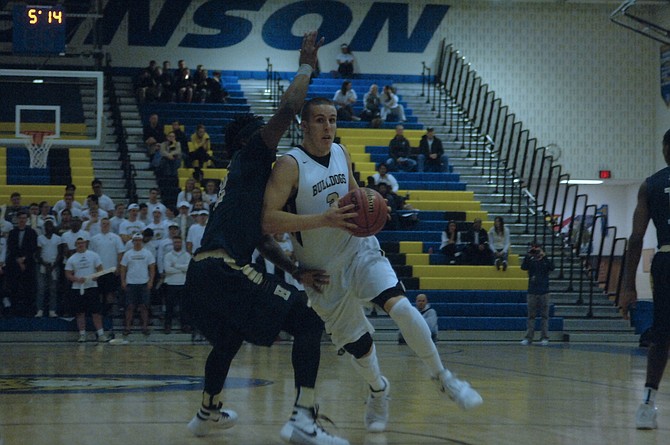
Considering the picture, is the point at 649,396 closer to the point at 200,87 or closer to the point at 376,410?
the point at 376,410

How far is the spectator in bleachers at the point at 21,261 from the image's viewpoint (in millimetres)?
16484

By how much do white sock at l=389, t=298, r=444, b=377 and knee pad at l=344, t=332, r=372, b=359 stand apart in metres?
0.35

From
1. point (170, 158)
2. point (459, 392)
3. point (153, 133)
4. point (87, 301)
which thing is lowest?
point (87, 301)

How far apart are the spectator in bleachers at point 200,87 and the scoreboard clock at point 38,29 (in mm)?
5367

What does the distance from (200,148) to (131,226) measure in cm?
404

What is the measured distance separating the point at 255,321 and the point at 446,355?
858cm

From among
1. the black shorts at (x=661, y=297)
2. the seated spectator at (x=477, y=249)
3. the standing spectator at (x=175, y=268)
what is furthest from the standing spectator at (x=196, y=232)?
the black shorts at (x=661, y=297)

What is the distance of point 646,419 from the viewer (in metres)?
5.94

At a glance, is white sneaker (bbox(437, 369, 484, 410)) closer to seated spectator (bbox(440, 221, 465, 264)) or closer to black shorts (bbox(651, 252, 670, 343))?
black shorts (bbox(651, 252, 670, 343))

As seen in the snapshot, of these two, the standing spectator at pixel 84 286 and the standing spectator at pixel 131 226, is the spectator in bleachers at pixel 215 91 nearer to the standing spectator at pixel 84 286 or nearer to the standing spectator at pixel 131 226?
the standing spectator at pixel 131 226

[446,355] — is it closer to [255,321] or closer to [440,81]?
[255,321]

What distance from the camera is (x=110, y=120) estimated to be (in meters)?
23.5

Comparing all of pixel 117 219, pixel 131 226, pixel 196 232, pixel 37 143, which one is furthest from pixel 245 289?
pixel 117 219

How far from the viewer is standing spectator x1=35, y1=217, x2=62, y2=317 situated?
54.8 ft
